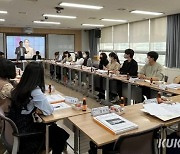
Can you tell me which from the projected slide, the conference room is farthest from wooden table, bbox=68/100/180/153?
the projected slide

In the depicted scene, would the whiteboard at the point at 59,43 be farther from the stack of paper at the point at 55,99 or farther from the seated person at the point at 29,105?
the seated person at the point at 29,105

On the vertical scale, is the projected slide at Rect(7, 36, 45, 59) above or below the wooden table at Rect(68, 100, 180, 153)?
above

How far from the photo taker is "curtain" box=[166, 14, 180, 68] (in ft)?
22.8

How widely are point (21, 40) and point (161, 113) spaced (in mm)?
10874

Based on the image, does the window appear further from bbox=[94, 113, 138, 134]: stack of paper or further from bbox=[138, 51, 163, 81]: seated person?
bbox=[94, 113, 138, 134]: stack of paper

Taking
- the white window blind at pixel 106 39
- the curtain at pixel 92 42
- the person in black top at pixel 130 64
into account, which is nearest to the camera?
the person in black top at pixel 130 64

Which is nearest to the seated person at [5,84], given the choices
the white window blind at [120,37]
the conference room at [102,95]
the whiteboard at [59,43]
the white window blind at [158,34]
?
the conference room at [102,95]

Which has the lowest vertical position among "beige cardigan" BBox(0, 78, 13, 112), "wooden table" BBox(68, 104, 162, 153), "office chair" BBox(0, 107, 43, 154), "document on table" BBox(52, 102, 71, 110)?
"office chair" BBox(0, 107, 43, 154)

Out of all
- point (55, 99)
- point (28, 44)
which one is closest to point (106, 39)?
point (28, 44)

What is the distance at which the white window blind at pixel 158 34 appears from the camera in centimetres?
762

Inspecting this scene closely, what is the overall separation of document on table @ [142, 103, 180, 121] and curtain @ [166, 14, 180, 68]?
5.40 m

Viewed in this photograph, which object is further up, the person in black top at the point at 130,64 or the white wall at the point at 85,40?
the white wall at the point at 85,40

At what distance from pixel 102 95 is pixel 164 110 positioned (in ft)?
10.8

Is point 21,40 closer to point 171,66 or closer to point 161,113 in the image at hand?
point 171,66
